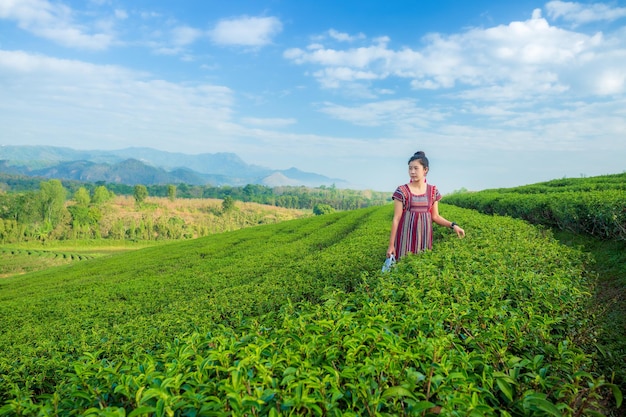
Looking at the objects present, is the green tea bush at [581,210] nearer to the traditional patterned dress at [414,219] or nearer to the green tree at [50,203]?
the traditional patterned dress at [414,219]

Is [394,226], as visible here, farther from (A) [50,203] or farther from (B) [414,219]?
(A) [50,203]

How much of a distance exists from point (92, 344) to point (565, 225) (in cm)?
996

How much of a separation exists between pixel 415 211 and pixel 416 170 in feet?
2.17

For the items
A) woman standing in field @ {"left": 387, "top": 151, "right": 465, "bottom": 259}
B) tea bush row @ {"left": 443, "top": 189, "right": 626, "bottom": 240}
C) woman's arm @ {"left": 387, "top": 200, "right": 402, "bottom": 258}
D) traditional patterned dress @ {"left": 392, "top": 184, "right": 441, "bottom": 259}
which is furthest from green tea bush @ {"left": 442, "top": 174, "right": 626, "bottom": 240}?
woman's arm @ {"left": 387, "top": 200, "right": 402, "bottom": 258}

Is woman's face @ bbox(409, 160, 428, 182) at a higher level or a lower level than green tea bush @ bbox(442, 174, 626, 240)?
higher

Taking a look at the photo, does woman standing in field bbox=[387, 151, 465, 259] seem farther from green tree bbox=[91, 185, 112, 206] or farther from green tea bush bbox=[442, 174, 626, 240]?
green tree bbox=[91, 185, 112, 206]

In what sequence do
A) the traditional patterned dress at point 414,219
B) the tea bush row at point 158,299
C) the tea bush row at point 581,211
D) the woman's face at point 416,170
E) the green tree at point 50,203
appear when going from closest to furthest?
1. the tea bush row at point 158,299
2. the woman's face at point 416,170
3. the traditional patterned dress at point 414,219
4. the tea bush row at point 581,211
5. the green tree at point 50,203

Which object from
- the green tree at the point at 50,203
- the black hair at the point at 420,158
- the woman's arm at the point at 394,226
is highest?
the black hair at the point at 420,158

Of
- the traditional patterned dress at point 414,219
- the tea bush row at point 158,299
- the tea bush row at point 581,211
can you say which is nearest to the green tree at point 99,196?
the tea bush row at point 158,299

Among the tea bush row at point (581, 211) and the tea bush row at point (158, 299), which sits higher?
the tea bush row at point (581, 211)

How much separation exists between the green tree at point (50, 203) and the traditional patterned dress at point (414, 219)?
65877 mm

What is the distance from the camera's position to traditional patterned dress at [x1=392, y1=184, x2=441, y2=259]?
560cm

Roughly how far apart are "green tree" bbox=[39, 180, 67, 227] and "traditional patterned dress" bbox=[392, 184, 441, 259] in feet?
216

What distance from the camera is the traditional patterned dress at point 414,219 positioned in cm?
560
